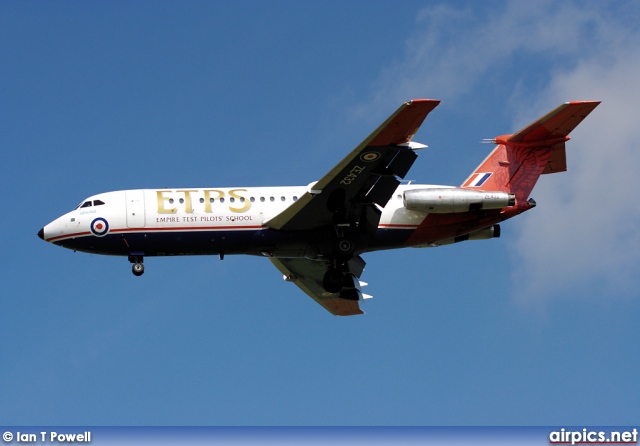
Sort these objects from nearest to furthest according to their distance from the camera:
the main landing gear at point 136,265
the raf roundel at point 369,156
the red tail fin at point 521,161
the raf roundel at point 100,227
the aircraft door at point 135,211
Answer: the raf roundel at point 369,156 → the aircraft door at point 135,211 → the raf roundel at point 100,227 → the main landing gear at point 136,265 → the red tail fin at point 521,161

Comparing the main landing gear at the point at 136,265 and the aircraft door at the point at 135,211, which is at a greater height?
the aircraft door at the point at 135,211

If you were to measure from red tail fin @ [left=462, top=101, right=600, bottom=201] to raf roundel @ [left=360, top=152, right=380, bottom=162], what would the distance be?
7.44 meters

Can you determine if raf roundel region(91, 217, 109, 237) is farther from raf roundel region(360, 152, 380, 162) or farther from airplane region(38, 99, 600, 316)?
raf roundel region(360, 152, 380, 162)

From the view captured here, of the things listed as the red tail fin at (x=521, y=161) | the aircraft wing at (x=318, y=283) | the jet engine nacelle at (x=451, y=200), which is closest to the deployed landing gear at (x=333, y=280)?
the aircraft wing at (x=318, y=283)

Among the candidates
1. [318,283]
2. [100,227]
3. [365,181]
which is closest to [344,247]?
[365,181]

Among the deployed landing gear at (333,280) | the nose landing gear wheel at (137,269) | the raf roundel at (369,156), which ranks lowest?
the deployed landing gear at (333,280)

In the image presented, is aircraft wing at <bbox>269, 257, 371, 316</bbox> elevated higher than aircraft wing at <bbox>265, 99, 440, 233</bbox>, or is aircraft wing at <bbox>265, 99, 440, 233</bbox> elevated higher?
aircraft wing at <bbox>265, 99, 440, 233</bbox>

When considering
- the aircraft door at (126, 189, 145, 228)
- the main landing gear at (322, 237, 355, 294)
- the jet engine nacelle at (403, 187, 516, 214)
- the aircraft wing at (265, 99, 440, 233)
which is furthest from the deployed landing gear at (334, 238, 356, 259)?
the aircraft door at (126, 189, 145, 228)

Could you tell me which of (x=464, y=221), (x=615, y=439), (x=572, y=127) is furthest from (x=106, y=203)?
(x=615, y=439)

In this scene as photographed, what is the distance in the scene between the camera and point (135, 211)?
48.0m

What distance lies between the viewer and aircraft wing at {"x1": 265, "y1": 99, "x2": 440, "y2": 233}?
43.0m

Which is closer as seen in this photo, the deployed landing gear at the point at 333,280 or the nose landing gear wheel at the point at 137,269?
the nose landing gear wheel at the point at 137,269

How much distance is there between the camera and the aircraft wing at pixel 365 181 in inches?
1693

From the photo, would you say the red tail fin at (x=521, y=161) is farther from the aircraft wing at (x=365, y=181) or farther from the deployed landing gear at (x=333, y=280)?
the deployed landing gear at (x=333, y=280)
